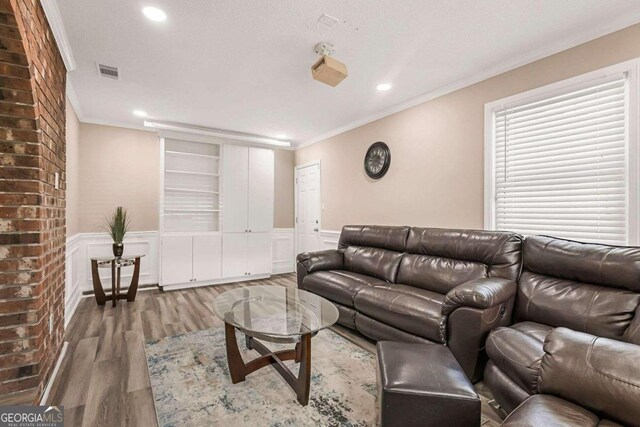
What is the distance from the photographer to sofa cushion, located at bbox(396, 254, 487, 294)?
2.64m

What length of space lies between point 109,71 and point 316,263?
297 cm

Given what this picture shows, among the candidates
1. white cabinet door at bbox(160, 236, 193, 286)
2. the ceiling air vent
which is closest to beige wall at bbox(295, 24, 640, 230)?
white cabinet door at bbox(160, 236, 193, 286)

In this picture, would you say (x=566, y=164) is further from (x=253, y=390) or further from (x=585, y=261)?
(x=253, y=390)

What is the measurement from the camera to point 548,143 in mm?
2531

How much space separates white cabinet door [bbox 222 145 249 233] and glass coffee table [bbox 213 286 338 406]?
2.44m

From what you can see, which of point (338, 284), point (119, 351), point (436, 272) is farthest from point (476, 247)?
point (119, 351)

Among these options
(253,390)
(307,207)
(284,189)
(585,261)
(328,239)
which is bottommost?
(253,390)

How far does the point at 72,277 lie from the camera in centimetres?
361

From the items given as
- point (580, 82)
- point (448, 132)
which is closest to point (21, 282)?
point (448, 132)

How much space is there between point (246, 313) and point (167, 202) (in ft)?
10.6

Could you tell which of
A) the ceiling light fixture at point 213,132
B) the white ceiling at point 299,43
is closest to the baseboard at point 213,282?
the ceiling light fixture at point 213,132

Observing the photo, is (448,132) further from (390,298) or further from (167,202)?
(167,202)

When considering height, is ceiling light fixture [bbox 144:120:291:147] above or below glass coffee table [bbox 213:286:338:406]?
above

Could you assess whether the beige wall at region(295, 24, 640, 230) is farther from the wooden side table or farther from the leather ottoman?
the wooden side table
